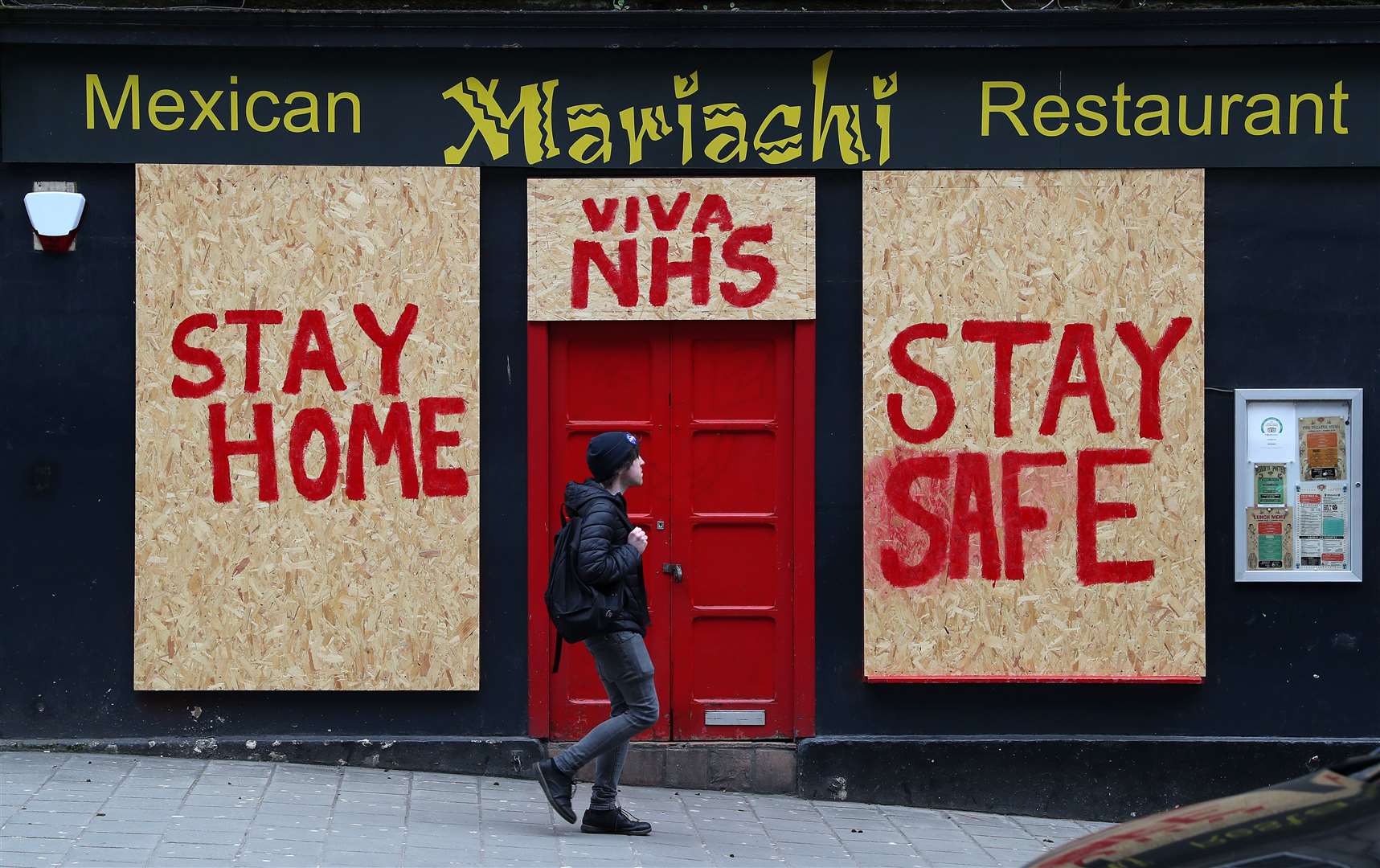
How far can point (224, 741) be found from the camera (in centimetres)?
817

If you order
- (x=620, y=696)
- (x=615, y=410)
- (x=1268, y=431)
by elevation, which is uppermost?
(x=615, y=410)

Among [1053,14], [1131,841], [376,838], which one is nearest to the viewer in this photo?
[1131,841]

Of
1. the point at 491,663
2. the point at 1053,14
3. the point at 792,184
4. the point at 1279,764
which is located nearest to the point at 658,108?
the point at 792,184

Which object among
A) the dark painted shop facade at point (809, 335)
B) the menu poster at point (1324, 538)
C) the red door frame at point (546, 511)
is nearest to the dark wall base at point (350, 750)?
the dark painted shop facade at point (809, 335)

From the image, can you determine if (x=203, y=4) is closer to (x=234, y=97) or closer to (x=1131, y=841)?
(x=234, y=97)

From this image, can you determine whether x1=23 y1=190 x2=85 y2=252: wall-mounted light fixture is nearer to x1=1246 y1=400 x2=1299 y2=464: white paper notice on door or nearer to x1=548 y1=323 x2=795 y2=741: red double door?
x1=548 y1=323 x2=795 y2=741: red double door

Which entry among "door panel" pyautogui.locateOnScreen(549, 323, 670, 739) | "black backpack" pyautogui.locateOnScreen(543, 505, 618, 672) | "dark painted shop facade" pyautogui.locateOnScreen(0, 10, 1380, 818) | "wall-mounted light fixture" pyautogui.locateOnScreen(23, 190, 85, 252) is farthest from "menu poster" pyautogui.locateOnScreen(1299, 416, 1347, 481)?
"wall-mounted light fixture" pyautogui.locateOnScreen(23, 190, 85, 252)

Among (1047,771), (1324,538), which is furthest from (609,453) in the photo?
(1324,538)

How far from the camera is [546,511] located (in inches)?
326

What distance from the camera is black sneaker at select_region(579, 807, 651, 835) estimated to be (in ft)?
23.4

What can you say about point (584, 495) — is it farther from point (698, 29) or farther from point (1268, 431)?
point (1268, 431)

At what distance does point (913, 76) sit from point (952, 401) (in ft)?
6.16

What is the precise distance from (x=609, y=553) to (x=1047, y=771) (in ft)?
10.5

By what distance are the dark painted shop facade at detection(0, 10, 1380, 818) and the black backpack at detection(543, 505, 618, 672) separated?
1423 mm
